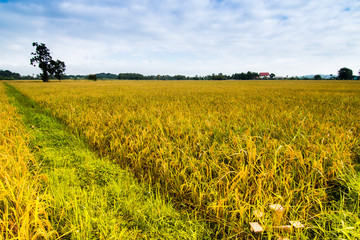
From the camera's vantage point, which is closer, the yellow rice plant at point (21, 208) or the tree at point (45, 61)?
the yellow rice plant at point (21, 208)

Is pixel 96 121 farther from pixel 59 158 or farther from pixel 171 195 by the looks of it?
pixel 171 195

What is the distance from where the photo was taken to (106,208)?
1797mm

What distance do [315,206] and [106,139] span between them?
3.48 metres

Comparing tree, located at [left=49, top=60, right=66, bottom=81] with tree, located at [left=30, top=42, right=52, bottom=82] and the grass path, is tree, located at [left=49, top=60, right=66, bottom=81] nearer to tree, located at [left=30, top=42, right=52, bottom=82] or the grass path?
tree, located at [left=30, top=42, right=52, bottom=82]

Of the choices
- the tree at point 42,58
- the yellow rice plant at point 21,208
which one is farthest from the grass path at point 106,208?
the tree at point 42,58

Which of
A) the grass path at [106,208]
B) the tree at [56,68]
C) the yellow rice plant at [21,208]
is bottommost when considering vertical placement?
the grass path at [106,208]

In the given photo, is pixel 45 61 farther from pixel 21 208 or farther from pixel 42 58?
pixel 21 208

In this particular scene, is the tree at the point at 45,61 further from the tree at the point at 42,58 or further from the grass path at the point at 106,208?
the grass path at the point at 106,208

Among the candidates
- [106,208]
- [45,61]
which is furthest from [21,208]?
[45,61]

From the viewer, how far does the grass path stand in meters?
1.49

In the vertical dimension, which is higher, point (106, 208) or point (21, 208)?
point (21, 208)

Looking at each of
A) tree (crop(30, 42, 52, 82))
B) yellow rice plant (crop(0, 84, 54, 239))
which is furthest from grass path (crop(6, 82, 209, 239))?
tree (crop(30, 42, 52, 82))

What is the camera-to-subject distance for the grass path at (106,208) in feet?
4.89

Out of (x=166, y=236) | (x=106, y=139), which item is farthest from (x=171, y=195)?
(x=106, y=139)
